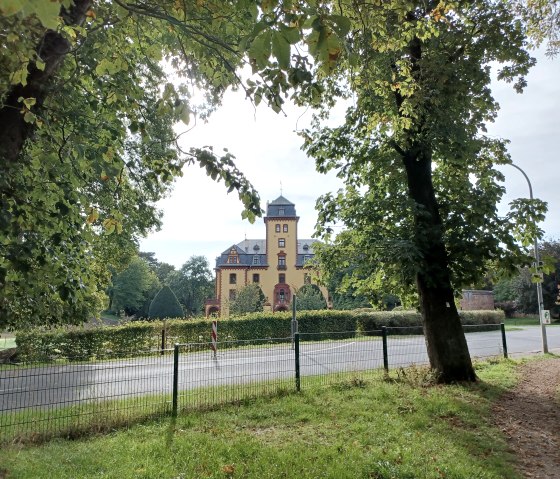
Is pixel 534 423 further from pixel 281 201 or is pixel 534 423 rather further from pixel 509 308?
pixel 281 201

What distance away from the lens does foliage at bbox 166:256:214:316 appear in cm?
8662

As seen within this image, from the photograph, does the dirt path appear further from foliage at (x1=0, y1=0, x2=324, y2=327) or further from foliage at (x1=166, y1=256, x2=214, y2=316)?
foliage at (x1=166, y1=256, x2=214, y2=316)

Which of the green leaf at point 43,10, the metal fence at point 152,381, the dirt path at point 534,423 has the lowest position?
the dirt path at point 534,423

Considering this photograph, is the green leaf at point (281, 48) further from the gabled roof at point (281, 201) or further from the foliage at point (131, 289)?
the foliage at point (131, 289)

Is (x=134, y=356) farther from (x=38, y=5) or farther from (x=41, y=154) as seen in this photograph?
(x=38, y=5)

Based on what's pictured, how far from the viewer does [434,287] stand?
32.0 feet

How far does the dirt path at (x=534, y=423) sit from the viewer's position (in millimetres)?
5082

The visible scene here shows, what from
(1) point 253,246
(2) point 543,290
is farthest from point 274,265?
(2) point 543,290

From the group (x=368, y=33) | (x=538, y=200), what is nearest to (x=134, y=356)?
(x=368, y=33)

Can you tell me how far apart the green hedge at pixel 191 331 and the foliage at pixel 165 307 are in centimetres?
1669

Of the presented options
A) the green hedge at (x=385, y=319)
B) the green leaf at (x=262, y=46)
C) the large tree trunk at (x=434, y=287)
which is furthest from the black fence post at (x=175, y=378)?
the green hedge at (x=385, y=319)

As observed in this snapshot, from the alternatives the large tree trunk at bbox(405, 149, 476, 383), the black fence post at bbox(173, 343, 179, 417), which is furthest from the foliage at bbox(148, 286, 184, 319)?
the black fence post at bbox(173, 343, 179, 417)

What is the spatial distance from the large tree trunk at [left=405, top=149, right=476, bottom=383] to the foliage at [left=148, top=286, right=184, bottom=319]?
32.6 meters

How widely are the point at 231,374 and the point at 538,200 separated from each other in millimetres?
7271
